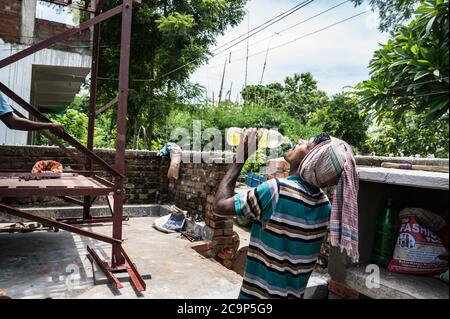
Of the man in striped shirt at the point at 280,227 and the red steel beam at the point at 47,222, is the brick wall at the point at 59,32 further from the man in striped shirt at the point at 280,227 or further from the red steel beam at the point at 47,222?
the man in striped shirt at the point at 280,227

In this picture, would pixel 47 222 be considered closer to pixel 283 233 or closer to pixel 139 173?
pixel 283 233

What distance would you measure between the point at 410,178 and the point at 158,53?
8973 millimetres

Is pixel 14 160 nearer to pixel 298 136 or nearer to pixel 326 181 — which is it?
pixel 326 181

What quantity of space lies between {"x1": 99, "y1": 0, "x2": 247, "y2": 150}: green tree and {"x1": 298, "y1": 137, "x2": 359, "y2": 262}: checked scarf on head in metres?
8.18

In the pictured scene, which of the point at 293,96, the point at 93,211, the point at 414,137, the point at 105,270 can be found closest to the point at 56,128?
the point at 105,270

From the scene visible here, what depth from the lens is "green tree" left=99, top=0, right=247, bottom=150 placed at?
9.36 meters

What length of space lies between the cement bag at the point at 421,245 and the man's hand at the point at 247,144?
732mm

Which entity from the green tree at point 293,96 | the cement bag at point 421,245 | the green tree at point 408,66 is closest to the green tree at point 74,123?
the green tree at point 293,96

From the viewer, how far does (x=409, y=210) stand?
58.8 inches

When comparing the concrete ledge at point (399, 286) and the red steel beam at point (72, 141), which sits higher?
the red steel beam at point (72, 141)

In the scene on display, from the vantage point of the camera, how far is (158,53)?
9.43 m

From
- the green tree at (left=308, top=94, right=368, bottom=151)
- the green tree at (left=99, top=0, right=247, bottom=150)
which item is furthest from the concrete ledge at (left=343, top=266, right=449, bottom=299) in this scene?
the green tree at (left=308, top=94, right=368, bottom=151)

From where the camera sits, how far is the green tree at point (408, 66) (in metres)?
1.81
